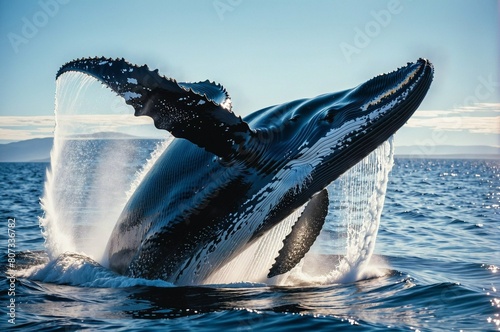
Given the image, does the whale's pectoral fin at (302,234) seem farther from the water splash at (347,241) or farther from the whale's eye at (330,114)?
the whale's eye at (330,114)

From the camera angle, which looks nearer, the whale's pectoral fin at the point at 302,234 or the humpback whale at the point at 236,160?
the humpback whale at the point at 236,160

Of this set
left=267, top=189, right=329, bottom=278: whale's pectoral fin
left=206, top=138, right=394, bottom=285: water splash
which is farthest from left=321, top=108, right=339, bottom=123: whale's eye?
left=267, top=189, right=329, bottom=278: whale's pectoral fin

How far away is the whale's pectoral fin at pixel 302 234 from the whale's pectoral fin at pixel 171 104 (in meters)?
1.75

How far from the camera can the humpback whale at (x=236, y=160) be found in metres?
6.43

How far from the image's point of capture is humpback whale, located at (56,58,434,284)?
6.43 metres

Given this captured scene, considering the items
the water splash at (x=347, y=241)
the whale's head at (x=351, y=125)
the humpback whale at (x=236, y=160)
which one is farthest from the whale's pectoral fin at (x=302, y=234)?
the whale's head at (x=351, y=125)

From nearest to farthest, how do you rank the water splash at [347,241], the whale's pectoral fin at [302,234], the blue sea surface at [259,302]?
1. the blue sea surface at [259,302]
2. the water splash at [347,241]
3. the whale's pectoral fin at [302,234]

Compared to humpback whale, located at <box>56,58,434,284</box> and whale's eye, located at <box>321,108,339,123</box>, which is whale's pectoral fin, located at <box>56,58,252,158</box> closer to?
humpback whale, located at <box>56,58,434,284</box>

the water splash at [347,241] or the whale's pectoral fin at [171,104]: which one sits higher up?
the whale's pectoral fin at [171,104]

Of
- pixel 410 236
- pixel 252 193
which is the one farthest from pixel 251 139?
pixel 410 236

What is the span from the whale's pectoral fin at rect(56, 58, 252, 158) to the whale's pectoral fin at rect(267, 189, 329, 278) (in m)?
1.75

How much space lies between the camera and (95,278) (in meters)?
8.52

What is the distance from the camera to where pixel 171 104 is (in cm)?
634

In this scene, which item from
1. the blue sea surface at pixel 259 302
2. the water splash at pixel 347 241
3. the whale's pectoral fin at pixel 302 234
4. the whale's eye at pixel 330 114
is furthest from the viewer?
the whale's pectoral fin at pixel 302 234
